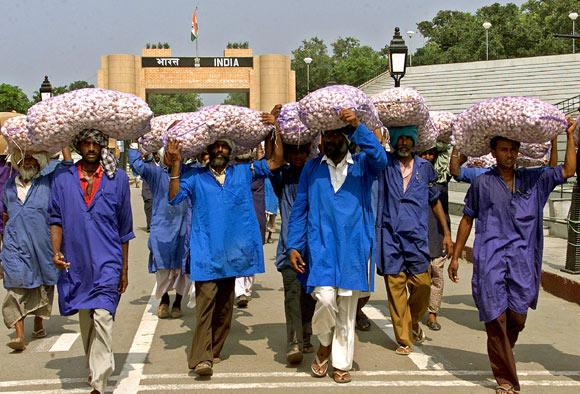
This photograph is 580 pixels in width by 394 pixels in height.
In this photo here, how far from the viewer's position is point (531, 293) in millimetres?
5566

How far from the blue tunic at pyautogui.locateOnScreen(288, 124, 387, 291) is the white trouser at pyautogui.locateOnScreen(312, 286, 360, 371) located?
0.10 metres

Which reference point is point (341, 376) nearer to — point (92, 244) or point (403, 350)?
point (403, 350)

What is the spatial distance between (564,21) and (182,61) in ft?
103

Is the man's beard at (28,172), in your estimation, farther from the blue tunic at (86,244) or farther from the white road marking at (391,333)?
the white road marking at (391,333)

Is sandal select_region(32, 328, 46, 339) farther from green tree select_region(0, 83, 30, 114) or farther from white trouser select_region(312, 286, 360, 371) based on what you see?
green tree select_region(0, 83, 30, 114)

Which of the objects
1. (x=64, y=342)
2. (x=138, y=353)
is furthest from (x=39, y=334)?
(x=138, y=353)

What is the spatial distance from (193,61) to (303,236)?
53005 mm

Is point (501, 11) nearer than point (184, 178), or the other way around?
point (184, 178)

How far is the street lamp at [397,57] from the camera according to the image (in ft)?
48.2

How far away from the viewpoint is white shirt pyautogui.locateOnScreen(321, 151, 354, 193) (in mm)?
5895

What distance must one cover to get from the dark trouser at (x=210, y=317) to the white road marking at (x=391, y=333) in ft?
5.25

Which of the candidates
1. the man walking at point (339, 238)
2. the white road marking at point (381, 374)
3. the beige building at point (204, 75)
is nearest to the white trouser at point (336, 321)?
the man walking at point (339, 238)

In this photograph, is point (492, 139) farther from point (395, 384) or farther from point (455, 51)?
point (455, 51)

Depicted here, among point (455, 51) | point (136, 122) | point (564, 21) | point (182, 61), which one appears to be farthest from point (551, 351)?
point (564, 21)
